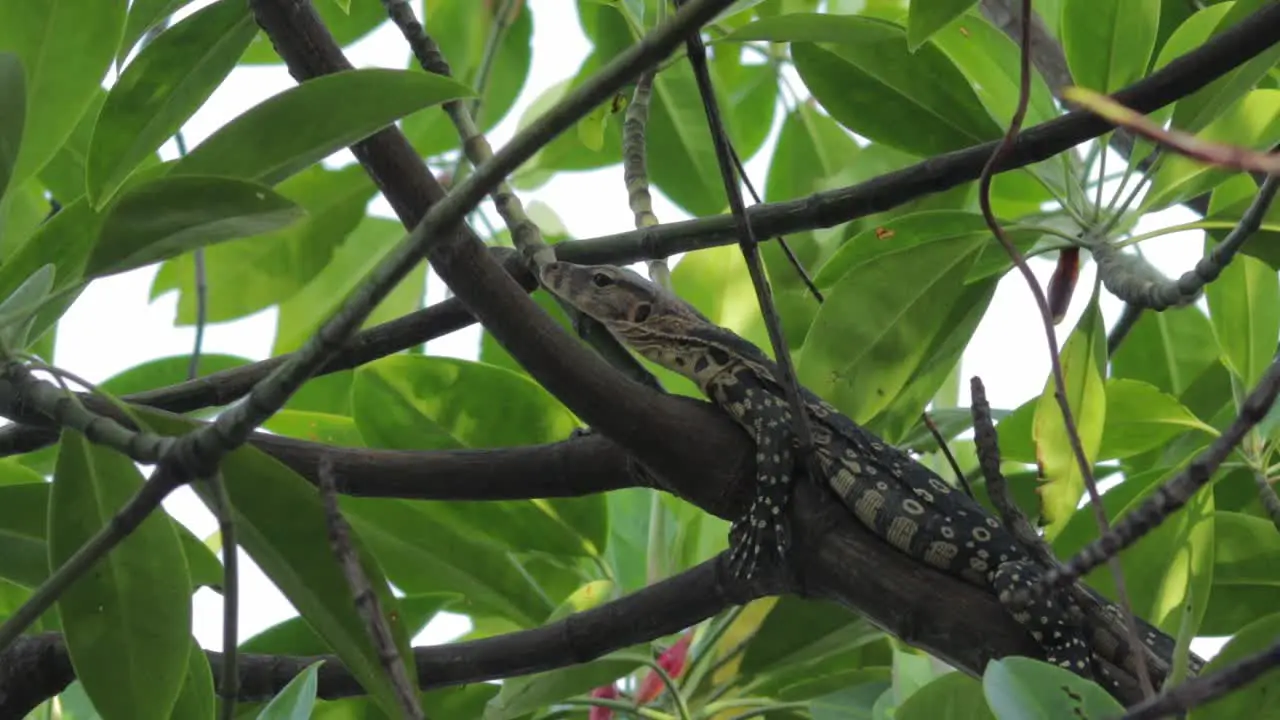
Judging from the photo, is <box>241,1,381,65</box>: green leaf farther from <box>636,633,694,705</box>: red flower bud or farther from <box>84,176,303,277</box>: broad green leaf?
<box>84,176,303,277</box>: broad green leaf

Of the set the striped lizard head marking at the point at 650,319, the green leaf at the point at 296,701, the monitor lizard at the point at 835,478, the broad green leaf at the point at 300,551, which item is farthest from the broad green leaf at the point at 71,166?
the green leaf at the point at 296,701

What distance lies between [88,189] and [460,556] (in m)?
1.06

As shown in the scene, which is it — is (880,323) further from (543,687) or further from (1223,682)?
(1223,682)

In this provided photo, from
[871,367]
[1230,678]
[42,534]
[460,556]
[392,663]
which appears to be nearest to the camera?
[1230,678]

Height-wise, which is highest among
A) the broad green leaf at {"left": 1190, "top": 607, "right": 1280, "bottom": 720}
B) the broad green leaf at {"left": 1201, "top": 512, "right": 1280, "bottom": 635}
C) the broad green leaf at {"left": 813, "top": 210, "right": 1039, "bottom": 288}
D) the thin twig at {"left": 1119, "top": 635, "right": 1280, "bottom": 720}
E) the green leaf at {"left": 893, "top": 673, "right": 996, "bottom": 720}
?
the broad green leaf at {"left": 813, "top": 210, "right": 1039, "bottom": 288}

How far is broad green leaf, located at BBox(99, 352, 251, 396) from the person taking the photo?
121 inches

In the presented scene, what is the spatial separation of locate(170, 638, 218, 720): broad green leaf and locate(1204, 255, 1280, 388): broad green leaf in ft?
5.87

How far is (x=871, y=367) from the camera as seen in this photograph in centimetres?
233

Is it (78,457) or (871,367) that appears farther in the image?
(871,367)

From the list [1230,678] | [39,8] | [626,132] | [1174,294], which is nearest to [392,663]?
[1230,678]

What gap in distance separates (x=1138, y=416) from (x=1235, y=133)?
522 mm

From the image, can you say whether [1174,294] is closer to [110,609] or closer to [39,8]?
[110,609]

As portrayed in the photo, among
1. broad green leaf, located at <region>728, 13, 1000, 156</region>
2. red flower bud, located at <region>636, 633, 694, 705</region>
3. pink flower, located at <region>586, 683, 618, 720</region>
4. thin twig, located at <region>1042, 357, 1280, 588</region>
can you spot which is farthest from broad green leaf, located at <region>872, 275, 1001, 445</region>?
thin twig, located at <region>1042, 357, 1280, 588</region>

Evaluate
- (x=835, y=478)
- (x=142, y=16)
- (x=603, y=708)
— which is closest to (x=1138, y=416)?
(x=835, y=478)
